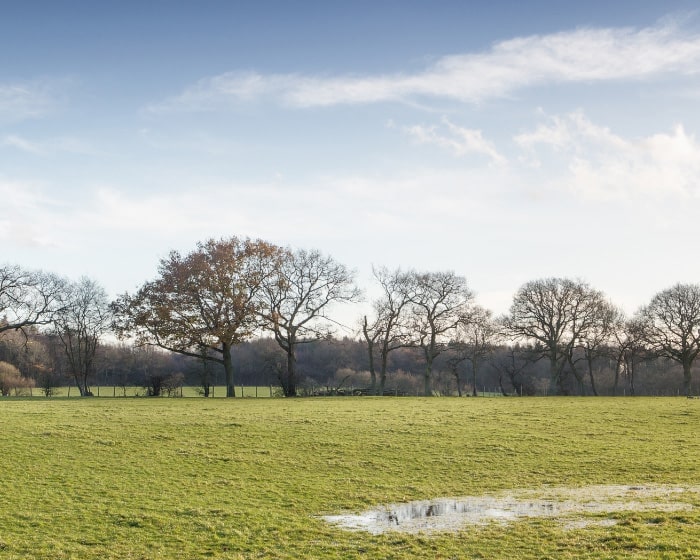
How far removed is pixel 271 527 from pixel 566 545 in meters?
6.29

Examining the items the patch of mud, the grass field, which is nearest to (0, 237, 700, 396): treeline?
the grass field

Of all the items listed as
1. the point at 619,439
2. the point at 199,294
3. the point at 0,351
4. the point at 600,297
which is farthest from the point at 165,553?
the point at 0,351

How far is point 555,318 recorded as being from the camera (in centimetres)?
7812

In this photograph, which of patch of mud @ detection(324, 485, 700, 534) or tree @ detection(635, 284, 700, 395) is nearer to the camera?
patch of mud @ detection(324, 485, 700, 534)

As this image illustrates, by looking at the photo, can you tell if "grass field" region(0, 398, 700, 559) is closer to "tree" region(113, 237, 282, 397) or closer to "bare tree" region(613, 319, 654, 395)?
"tree" region(113, 237, 282, 397)

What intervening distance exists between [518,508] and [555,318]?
214 ft

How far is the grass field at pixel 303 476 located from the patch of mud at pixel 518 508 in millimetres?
518

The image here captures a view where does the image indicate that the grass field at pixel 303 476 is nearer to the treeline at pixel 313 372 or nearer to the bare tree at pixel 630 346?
the treeline at pixel 313 372

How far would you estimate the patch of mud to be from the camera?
Result: 14.6 meters

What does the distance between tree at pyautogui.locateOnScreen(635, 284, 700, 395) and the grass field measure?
42124 millimetres

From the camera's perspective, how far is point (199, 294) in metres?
62.5

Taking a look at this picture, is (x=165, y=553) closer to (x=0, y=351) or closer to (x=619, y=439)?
(x=619, y=439)

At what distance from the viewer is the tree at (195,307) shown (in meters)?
→ 61.5

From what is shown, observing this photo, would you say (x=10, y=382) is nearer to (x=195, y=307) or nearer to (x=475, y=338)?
(x=195, y=307)
